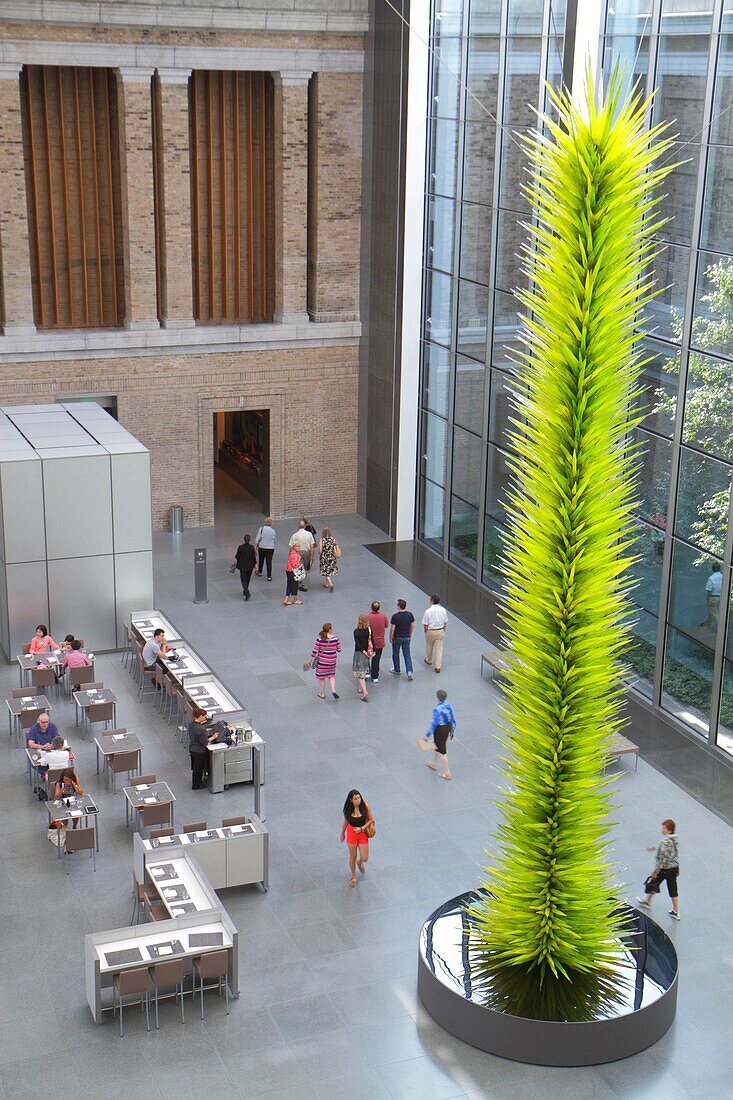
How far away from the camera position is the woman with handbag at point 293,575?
69.2 feet

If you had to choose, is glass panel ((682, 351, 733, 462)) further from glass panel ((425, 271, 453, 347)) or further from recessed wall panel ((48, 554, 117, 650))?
recessed wall panel ((48, 554, 117, 650))

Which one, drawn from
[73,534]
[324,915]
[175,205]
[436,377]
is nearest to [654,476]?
[436,377]

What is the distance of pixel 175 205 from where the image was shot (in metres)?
23.5

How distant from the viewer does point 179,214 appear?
2356 centimetres

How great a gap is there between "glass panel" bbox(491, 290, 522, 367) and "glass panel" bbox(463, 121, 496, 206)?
1.58 metres

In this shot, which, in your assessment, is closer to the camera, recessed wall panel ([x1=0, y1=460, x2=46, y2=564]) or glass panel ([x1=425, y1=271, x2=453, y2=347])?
recessed wall panel ([x1=0, y1=460, x2=46, y2=564])

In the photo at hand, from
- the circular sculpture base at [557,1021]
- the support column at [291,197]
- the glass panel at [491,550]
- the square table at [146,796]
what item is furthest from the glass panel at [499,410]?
the circular sculpture base at [557,1021]

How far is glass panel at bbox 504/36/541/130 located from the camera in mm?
19797

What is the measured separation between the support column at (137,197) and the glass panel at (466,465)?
5773mm

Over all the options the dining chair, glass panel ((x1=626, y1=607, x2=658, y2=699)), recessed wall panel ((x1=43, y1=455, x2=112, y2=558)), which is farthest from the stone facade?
the dining chair

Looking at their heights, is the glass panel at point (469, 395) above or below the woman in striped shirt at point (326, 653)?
above

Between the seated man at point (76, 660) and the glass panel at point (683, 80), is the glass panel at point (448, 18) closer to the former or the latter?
the glass panel at point (683, 80)

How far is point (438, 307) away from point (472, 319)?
116cm

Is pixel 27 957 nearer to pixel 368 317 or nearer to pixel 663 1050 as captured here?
pixel 663 1050
